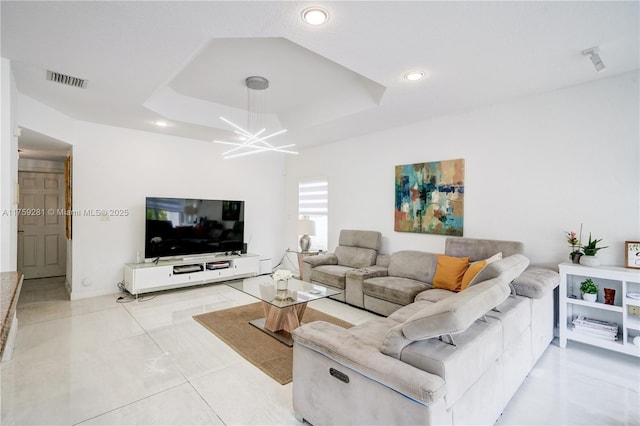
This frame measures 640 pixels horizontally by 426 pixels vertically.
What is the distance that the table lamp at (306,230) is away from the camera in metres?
5.39

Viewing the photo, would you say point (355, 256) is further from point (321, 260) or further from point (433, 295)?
point (433, 295)

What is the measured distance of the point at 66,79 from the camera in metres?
3.00

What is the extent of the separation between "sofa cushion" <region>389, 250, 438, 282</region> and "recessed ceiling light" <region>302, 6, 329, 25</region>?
2951 mm

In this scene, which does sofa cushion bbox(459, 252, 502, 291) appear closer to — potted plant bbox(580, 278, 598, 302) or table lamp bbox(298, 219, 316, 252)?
potted plant bbox(580, 278, 598, 302)

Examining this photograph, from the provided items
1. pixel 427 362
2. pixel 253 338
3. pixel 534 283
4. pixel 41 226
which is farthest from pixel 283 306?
pixel 41 226

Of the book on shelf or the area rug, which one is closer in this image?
the area rug

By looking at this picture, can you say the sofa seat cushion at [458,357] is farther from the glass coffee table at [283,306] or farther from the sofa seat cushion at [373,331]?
the glass coffee table at [283,306]

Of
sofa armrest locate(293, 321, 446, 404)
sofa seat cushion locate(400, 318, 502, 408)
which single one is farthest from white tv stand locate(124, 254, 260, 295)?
sofa seat cushion locate(400, 318, 502, 408)

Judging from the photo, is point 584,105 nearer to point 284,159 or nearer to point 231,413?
point 231,413

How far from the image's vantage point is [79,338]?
10.2ft

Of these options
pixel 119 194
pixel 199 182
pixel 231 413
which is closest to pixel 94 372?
pixel 231 413

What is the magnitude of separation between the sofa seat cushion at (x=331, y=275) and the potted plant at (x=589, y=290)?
2.55m

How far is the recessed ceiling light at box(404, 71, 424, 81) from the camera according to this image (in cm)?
286

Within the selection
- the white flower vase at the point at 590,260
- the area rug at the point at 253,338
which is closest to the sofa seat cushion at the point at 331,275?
the area rug at the point at 253,338
